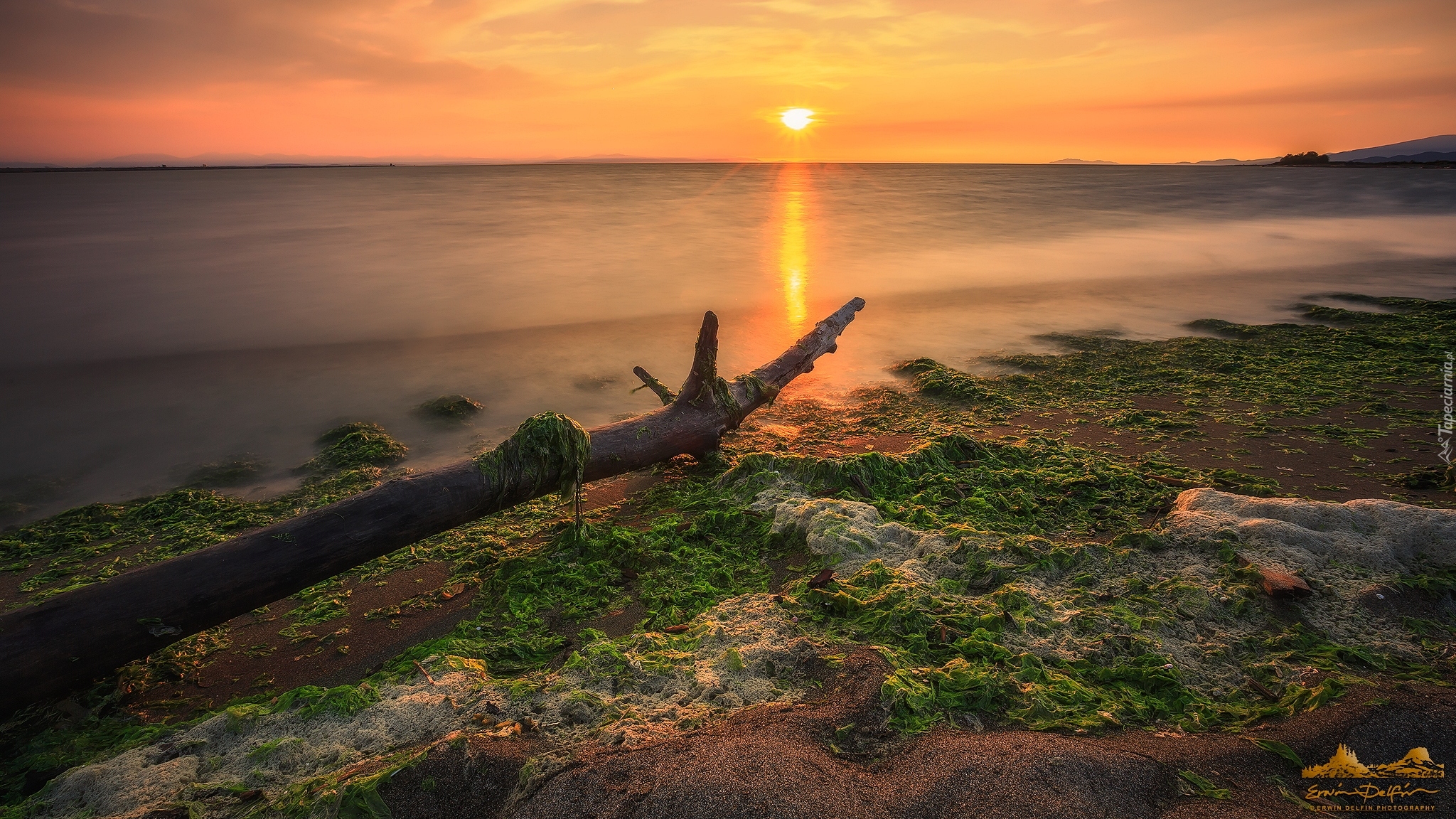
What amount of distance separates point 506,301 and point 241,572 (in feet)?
38.5

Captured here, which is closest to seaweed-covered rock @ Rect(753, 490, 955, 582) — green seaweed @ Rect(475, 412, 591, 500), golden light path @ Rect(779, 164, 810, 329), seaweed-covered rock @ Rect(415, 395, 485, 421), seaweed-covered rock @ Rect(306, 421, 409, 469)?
green seaweed @ Rect(475, 412, 591, 500)

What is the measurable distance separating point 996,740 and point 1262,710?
3.86ft

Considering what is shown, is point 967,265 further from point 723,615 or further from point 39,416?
point 39,416

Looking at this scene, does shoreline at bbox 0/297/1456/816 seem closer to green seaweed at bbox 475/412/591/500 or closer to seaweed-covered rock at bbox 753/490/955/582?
seaweed-covered rock at bbox 753/490/955/582

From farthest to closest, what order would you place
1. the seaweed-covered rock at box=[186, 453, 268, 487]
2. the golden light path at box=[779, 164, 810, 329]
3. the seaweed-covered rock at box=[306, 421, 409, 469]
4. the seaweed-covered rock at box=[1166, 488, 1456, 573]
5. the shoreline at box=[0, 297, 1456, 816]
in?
the golden light path at box=[779, 164, 810, 329]
the seaweed-covered rock at box=[306, 421, 409, 469]
the seaweed-covered rock at box=[186, 453, 268, 487]
the seaweed-covered rock at box=[1166, 488, 1456, 573]
the shoreline at box=[0, 297, 1456, 816]

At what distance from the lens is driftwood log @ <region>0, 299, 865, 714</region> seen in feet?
9.73

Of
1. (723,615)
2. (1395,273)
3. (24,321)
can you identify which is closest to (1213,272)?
(1395,273)

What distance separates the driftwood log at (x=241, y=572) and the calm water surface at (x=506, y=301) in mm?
2535

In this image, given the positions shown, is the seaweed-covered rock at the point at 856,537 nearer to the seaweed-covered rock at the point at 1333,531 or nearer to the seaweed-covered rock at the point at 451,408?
the seaweed-covered rock at the point at 1333,531

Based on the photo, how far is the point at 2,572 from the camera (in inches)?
176

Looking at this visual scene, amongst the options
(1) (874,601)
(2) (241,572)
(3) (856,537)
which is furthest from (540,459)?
(1) (874,601)
